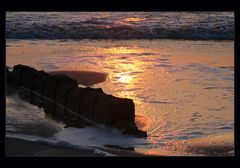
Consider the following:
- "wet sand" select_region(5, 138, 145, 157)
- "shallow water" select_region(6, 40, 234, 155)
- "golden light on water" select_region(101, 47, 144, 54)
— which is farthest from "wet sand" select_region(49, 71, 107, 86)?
"wet sand" select_region(5, 138, 145, 157)


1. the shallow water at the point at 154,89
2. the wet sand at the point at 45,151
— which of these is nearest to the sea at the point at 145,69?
the shallow water at the point at 154,89

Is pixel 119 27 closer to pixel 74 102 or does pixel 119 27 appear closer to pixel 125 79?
pixel 125 79

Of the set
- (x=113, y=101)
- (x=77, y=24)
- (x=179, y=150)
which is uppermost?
(x=77, y=24)

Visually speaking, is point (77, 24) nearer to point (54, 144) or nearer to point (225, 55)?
point (225, 55)

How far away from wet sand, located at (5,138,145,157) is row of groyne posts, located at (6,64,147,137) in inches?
31.6

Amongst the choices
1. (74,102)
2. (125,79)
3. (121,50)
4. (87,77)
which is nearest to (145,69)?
(125,79)

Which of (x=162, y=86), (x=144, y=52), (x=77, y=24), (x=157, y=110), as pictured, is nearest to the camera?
(x=157, y=110)

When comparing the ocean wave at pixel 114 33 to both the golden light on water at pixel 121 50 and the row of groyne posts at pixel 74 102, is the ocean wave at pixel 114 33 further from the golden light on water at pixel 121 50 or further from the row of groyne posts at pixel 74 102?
the row of groyne posts at pixel 74 102

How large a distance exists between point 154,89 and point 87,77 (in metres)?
2.20

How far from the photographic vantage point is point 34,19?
21.5 m

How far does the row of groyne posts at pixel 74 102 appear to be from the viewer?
6.43 meters

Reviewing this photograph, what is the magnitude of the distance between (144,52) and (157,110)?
7328 millimetres

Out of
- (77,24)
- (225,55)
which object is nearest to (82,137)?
(225,55)

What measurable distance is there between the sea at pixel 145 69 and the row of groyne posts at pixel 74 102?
0.16 m
